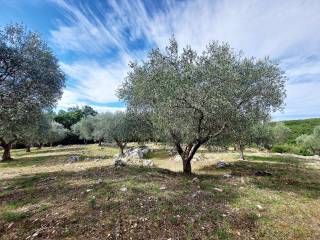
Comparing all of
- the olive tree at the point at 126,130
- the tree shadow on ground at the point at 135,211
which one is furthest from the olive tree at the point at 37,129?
the olive tree at the point at 126,130

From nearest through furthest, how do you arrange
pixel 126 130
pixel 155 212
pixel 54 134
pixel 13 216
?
pixel 155 212, pixel 13 216, pixel 126 130, pixel 54 134

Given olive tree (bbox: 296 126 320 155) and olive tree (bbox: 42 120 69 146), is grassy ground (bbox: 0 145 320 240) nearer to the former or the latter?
olive tree (bbox: 42 120 69 146)

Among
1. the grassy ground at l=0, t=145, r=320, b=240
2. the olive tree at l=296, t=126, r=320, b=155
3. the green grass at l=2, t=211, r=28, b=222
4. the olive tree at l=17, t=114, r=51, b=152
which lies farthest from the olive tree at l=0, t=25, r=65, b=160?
the olive tree at l=296, t=126, r=320, b=155

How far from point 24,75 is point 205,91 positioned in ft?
44.0

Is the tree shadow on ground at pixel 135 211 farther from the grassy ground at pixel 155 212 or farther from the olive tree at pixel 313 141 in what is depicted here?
the olive tree at pixel 313 141

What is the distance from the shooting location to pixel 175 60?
18188 mm

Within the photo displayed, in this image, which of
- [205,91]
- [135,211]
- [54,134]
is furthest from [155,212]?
[54,134]

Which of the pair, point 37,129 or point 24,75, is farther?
point 37,129

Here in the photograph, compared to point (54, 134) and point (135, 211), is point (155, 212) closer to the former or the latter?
point (135, 211)

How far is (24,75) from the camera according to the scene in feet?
57.7

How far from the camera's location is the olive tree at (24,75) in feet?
55.3

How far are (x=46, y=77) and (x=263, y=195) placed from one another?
17.4 m

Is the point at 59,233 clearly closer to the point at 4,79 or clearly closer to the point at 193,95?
the point at 193,95

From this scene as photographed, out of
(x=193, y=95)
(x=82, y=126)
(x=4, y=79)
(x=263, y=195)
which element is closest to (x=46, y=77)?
(x=4, y=79)
